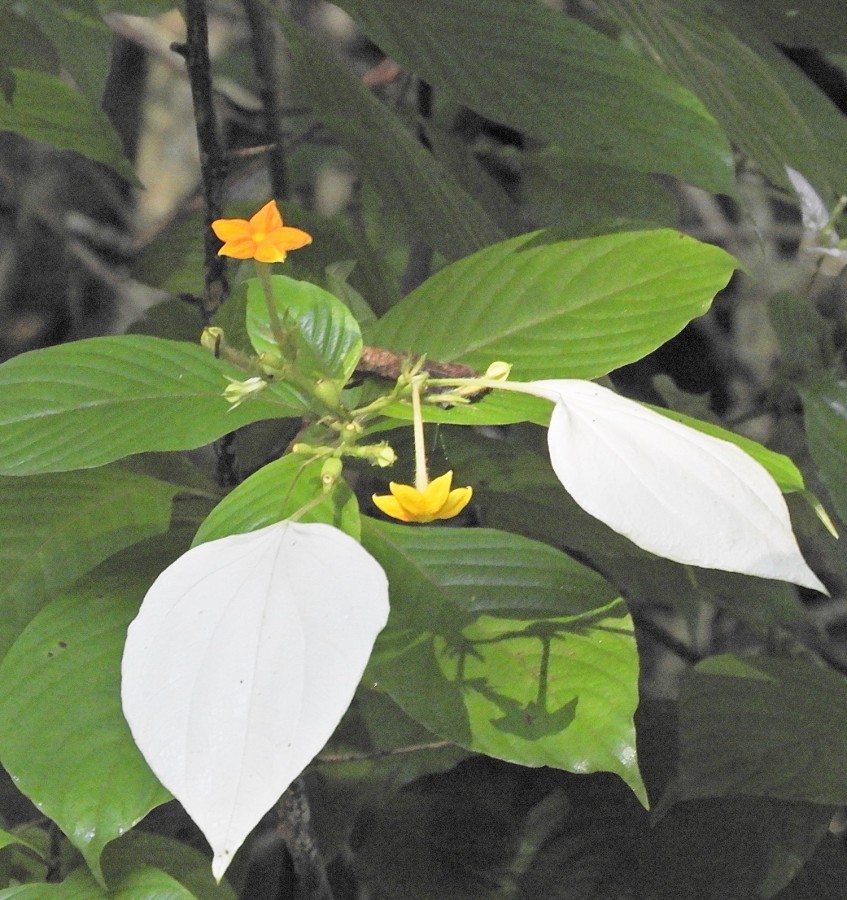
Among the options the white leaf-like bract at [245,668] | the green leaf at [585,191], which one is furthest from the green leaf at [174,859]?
the green leaf at [585,191]

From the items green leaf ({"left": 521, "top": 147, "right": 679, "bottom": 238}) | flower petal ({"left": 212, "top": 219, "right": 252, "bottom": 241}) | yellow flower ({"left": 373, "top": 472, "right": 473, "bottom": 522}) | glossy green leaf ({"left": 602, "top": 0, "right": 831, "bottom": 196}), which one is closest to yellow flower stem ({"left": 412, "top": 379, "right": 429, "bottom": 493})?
yellow flower ({"left": 373, "top": 472, "right": 473, "bottom": 522})

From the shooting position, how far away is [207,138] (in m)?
0.68

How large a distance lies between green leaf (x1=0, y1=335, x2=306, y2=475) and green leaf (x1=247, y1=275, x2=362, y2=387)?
0.02 m

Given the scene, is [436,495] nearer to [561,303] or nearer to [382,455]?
[382,455]

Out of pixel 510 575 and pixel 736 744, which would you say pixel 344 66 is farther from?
pixel 736 744

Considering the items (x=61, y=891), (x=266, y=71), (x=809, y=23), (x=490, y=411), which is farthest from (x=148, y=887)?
(x=809, y=23)

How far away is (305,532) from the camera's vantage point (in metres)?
0.43

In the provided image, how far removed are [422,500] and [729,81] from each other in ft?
1.40

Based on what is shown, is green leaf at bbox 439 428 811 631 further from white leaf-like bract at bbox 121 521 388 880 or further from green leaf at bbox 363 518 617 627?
white leaf-like bract at bbox 121 521 388 880

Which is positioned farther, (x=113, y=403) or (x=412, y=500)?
(x=113, y=403)

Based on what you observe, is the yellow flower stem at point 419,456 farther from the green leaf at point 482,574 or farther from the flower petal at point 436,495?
the green leaf at point 482,574

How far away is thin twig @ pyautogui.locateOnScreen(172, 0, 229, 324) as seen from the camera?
66 centimetres

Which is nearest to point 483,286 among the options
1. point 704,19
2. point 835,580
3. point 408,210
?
point 408,210

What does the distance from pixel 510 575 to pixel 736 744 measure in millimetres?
239
